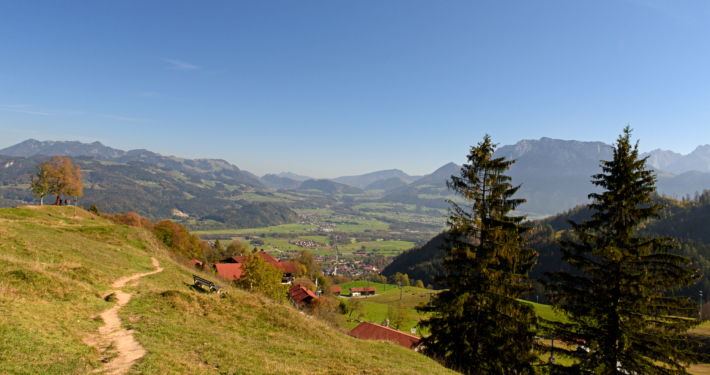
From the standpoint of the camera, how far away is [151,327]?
453 inches

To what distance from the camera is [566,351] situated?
13.4 metres

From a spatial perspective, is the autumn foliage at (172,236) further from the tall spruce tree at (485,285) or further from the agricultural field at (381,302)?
the tall spruce tree at (485,285)

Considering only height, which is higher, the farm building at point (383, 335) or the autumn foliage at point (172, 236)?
the autumn foliage at point (172, 236)

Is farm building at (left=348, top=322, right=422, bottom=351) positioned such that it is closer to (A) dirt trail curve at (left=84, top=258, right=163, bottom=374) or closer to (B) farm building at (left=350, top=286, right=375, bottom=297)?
(A) dirt trail curve at (left=84, top=258, right=163, bottom=374)

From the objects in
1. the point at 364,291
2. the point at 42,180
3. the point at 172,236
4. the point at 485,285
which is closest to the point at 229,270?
the point at 172,236

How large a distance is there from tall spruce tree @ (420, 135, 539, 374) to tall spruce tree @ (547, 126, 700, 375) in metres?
1.74

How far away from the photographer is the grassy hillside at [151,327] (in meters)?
8.10

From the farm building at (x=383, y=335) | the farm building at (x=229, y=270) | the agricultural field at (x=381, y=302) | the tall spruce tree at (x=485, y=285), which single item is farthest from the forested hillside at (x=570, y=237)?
the tall spruce tree at (x=485, y=285)

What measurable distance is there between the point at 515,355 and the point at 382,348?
23.8 feet

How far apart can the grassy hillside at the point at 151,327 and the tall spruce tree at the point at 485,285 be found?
2106 mm

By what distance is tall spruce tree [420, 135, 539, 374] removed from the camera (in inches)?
560

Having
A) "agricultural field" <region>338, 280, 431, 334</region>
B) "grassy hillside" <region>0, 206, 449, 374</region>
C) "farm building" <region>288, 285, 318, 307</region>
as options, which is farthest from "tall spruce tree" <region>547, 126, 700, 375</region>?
"agricultural field" <region>338, 280, 431, 334</region>

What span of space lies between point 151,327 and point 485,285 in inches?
568

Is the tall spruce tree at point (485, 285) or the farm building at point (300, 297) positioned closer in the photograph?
the tall spruce tree at point (485, 285)
